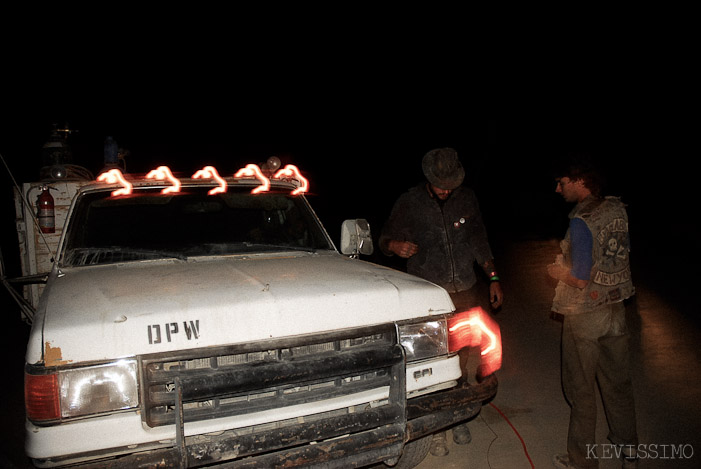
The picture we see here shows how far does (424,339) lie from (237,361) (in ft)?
3.40

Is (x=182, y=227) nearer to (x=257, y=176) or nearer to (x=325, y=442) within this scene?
(x=257, y=176)

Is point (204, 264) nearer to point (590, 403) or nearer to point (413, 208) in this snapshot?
point (413, 208)

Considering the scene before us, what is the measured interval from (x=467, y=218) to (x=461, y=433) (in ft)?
5.58

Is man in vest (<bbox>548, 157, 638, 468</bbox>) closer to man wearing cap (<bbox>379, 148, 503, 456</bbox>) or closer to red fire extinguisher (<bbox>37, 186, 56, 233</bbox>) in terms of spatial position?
man wearing cap (<bbox>379, 148, 503, 456</bbox>)

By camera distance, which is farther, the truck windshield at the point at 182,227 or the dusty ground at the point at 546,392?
the dusty ground at the point at 546,392

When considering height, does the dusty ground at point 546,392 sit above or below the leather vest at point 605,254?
below

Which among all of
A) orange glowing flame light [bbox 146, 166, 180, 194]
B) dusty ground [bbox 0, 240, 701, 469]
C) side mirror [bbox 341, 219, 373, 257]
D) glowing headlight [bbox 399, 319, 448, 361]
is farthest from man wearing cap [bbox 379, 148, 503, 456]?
orange glowing flame light [bbox 146, 166, 180, 194]

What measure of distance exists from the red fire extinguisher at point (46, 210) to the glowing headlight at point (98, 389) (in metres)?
3.44

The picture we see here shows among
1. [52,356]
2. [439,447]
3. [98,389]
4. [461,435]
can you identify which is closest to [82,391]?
[98,389]

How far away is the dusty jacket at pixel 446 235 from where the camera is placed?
419cm

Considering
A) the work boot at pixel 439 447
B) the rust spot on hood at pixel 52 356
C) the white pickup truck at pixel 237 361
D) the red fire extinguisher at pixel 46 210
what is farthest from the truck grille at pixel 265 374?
the red fire extinguisher at pixel 46 210

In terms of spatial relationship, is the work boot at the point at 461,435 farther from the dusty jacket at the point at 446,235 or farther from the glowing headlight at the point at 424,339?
the glowing headlight at the point at 424,339

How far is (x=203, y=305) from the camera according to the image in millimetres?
2387

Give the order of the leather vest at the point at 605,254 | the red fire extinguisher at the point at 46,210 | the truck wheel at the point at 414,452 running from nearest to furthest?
the truck wheel at the point at 414,452 → the leather vest at the point at 605,254 → the red fire extinguisher at the point at 46,210
